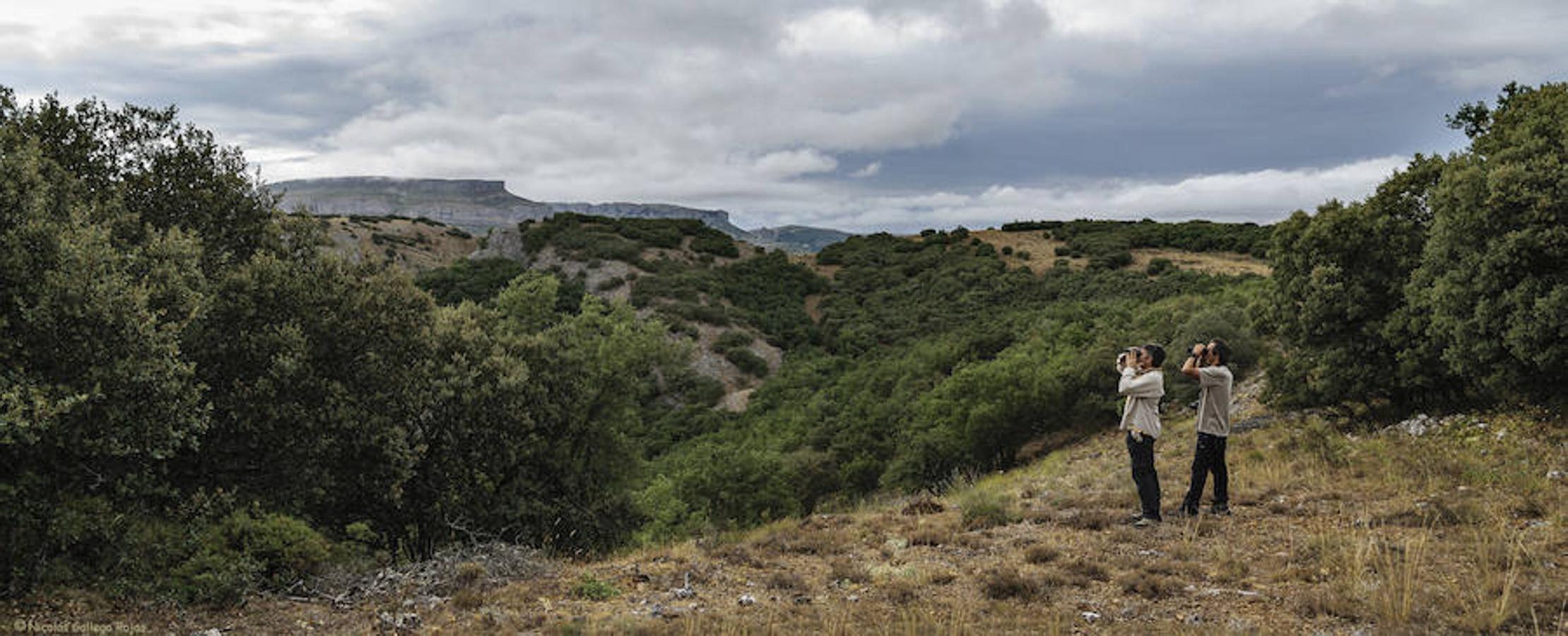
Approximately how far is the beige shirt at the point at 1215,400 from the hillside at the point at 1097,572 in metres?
1.20

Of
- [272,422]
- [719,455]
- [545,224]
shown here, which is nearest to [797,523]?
[272,422]

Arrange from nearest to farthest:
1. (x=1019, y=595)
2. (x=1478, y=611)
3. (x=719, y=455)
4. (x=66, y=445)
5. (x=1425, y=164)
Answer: (x=1478, y=611)
(x=1019, y=595)
(x=66, y=445)
(x=1425, y=164)
(x=719, y=455)

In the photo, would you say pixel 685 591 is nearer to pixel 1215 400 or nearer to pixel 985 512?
pixel 985 512

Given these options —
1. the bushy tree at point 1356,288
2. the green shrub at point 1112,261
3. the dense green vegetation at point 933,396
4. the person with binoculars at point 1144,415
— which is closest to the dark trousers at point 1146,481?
the person with binoculars at point 1144,415

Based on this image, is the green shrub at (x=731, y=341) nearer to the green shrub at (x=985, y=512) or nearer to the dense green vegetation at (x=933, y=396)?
the dense green vegetation at (x=933, y=396)

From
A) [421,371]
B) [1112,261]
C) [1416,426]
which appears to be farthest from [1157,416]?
[1112,261]

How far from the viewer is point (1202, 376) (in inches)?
379

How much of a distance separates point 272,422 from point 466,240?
113292mm

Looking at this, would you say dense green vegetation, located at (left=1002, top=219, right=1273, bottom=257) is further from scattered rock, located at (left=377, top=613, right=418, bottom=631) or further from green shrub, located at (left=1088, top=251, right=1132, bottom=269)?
scattered rock, located at (left=377, top=613, right=418, bottom=631)

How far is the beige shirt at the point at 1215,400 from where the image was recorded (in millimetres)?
9594

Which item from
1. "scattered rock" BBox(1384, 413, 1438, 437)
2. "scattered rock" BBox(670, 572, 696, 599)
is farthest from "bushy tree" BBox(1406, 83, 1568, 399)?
"scattered rock" BBox(670, 572, 696, 599)

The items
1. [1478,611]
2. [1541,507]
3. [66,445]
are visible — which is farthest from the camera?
[1541,507]

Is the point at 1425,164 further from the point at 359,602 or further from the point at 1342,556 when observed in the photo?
the point at 359,602

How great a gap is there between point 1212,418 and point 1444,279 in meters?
7.81
